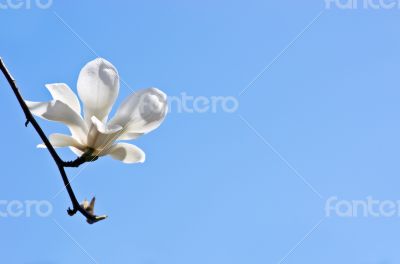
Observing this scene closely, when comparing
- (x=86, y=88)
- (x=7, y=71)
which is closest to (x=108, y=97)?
(x=86, y=88)

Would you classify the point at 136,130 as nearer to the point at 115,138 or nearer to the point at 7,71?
the point at 115,138

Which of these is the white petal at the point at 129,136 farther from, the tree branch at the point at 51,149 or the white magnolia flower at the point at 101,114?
the tree branch at the point at 51,149

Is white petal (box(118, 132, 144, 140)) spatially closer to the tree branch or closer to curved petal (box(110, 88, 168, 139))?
curved petal (box(110, 88, 168, 139))

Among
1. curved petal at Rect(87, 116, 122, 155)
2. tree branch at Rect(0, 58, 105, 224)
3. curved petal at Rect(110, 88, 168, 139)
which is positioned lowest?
tree branch at Rect(0, 58, 105, 224)

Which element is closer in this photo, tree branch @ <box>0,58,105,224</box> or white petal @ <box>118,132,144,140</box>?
tree branch @ <box>0,58,105,224</box>

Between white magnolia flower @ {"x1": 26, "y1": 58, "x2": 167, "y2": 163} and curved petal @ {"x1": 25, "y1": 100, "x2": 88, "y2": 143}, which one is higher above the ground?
white magnolia flower @ {"x1": 26, "y1": 58, "x2": 167, "y2": 163}

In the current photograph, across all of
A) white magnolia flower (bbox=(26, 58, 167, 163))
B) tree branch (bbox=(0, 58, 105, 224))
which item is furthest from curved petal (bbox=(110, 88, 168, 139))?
tree branch (bbox=(0, 58, 105, 224))

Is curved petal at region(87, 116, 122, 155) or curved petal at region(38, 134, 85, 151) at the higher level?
curved petal at region(87, 116, 122, 155)

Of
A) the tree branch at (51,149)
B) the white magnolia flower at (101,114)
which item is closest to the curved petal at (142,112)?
the white magnolia flower at (101,114)

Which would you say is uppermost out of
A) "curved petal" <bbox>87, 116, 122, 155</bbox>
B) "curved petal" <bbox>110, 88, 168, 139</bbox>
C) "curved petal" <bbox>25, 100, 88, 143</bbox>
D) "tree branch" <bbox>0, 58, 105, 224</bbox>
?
"curved petal" <bbox>110, 88, 168, 139</bbox>
